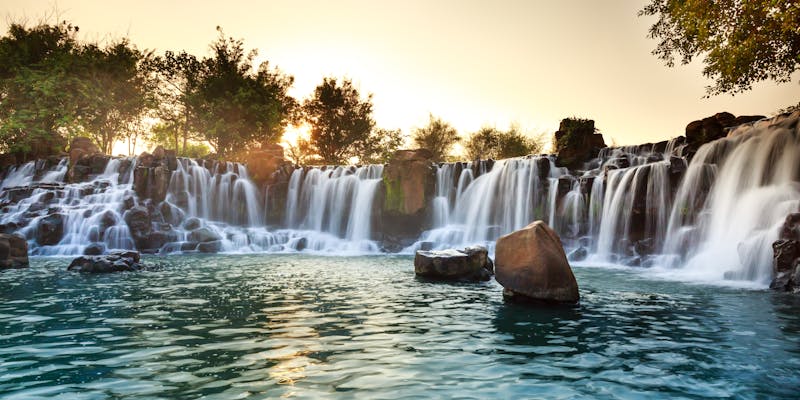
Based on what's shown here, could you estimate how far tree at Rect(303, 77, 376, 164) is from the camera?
62.7 metres

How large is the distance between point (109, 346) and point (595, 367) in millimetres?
6984

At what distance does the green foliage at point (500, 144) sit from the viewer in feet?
209

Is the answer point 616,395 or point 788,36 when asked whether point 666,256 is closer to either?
point 788,36

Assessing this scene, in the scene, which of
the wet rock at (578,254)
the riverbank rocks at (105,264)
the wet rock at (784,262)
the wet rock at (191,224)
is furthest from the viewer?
the wet rock at (191,224)

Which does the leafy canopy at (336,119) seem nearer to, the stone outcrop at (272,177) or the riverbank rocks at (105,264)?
the stone outcrop at (272,177)

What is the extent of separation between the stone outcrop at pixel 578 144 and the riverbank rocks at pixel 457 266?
1795cm

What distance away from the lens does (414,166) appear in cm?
3734

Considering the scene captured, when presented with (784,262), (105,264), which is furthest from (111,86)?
(784,262)

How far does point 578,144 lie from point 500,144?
1316 inches

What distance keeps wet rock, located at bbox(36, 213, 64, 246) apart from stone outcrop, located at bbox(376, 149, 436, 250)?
20743mm

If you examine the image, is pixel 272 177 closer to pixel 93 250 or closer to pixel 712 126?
pixel 93 250

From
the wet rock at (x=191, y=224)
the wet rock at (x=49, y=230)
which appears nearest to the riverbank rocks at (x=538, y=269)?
the wet rock at (x=191, y=224)

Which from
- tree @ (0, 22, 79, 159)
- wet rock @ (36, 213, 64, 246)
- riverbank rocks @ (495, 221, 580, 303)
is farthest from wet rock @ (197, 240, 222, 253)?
tree @ (0, 22, 79, 159)

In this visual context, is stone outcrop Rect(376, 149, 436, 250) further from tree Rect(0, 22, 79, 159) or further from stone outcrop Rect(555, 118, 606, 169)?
tree Rect(0, 22, 79, 159)
